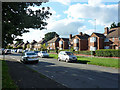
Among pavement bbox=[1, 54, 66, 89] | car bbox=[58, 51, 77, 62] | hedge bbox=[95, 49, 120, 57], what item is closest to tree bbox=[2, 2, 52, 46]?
pavement bbox=[1, 54, 66, 89]

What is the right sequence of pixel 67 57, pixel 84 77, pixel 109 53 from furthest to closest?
1. pixel 109 53
2. pixel 67 57
3. pixel 84 77

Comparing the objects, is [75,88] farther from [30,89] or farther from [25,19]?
[25,19]

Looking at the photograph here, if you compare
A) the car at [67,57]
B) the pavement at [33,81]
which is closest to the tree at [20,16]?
the pavement at [33,81]

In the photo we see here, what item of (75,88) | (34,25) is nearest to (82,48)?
(34,25)

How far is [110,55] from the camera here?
26.2 metres

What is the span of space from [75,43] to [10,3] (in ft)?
142

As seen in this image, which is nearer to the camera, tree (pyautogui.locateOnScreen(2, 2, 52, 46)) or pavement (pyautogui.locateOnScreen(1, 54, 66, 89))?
pavement (pyautogui.locateOnScreen(1, 54, 66, 89))

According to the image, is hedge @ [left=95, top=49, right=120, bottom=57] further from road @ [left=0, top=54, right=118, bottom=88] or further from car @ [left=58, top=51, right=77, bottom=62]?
road @ [left=0, top=54, right=118, bottom=88]

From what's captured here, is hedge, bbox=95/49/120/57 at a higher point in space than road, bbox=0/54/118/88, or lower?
higher

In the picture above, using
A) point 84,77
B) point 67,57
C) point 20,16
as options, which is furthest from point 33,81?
point 67,57

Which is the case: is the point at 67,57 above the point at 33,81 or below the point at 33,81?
above

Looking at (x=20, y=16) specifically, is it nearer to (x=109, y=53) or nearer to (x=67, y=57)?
(x=67, y=57)

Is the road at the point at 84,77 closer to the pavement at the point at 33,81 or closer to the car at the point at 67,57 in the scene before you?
the pavement at the point at 33,81

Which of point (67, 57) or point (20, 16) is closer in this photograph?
point (20, 16)
